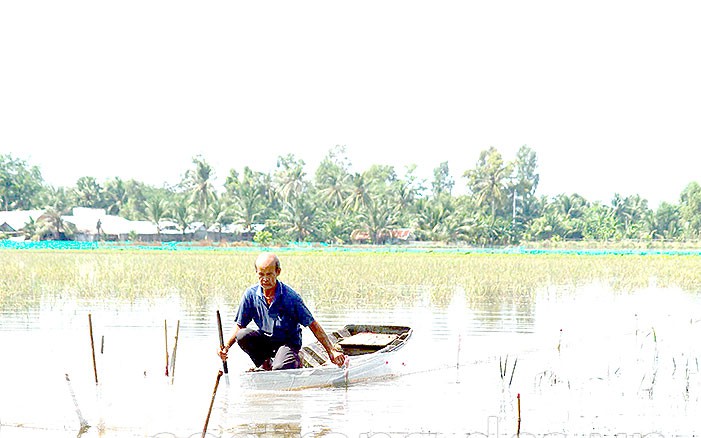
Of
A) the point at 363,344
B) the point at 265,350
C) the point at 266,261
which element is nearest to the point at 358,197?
the point at 363,344

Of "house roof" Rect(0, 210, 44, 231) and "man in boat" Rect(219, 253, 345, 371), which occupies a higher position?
"house roof" Rect(0, 210, 44, 231)

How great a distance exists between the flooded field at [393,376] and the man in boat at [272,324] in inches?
9.4

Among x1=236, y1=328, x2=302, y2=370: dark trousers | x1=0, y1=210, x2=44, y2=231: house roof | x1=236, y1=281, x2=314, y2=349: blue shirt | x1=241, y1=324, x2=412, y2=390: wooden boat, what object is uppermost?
x1=0, y1=210, x2=44, y2=231: house roof

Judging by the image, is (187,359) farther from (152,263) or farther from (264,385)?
(152,263)

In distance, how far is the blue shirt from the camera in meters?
6.03

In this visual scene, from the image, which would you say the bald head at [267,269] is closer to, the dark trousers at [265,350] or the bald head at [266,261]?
the bald head at [266,261]

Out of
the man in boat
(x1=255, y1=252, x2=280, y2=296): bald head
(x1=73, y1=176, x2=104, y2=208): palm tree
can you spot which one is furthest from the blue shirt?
(x1=73, y1=176, x2=104, y2=208): palm tree

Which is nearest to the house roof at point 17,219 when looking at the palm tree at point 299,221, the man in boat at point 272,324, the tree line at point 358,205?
the tree line at point 358,205

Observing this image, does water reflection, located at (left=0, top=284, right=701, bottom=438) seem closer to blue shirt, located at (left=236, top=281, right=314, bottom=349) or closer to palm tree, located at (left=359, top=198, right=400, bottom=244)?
blue shirt, located at (left=236, top=281, right=314, bottom=349)

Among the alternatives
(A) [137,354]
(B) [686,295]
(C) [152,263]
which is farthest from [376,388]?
(C) [152,263]

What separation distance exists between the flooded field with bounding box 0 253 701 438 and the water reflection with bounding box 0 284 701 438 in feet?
0.06

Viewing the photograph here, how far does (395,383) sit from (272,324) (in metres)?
1.44

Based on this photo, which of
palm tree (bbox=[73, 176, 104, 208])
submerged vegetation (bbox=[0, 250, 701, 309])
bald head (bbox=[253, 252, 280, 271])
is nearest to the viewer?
bald head (bbox=[253, 252, 280, 271])

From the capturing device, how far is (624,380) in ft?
24.0
